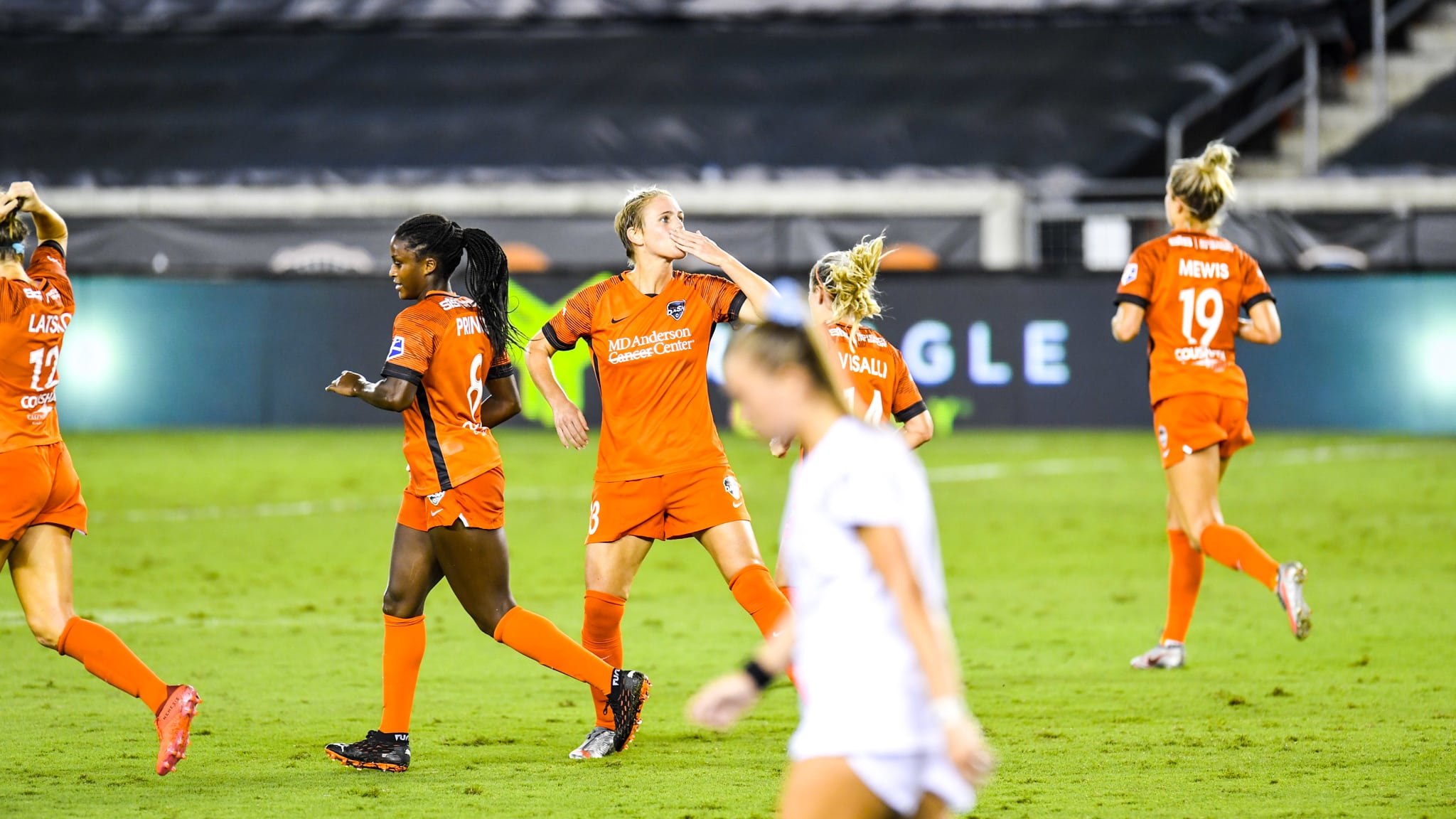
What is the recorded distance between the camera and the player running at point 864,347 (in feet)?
22.6

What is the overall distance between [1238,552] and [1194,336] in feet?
3.39

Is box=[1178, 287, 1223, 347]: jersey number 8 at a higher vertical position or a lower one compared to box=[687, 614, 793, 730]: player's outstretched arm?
higher

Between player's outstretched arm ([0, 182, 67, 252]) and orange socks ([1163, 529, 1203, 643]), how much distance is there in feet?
16.2

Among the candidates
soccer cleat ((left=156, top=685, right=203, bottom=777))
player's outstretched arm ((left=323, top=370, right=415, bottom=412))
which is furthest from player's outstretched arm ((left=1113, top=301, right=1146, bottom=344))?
soccer cleat ((left=156, top=685, right=203, bottom=777))

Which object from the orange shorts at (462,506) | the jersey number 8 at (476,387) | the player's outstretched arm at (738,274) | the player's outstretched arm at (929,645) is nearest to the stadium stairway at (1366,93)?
the player's outstretched arm at (738,274)

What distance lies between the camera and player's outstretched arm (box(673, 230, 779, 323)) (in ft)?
20.7

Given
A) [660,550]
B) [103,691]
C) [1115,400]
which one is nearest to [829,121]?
[1115,400]

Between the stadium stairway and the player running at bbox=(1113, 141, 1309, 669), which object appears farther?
the stadium stairway

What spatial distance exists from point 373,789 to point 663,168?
22.2 m

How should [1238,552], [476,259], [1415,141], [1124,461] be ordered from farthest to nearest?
1. [1415,141]
2. [1124,461]
3. [1238,552]
4. [476,259]

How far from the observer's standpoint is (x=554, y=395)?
6.68m

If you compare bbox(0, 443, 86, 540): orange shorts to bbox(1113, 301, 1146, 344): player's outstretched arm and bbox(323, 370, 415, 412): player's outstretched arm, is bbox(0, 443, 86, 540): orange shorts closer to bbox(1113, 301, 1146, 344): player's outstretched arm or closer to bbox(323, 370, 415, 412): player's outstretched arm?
bbox(323, 370, 415, 412): player's outstretched arm

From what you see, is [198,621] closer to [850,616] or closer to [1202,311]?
[1202,311]

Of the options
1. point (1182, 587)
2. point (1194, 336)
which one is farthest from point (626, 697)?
point (1194, 336)
